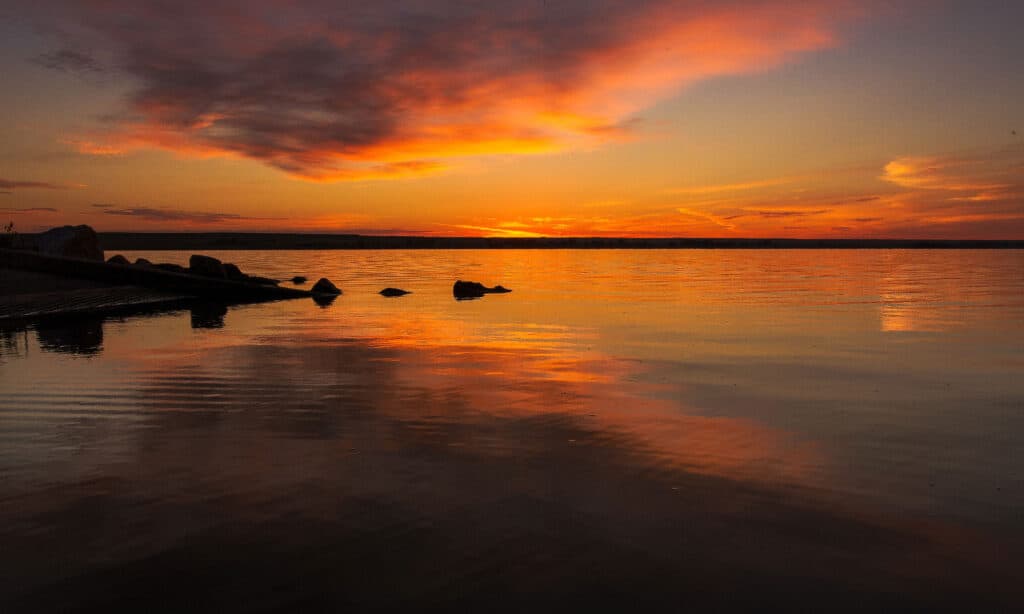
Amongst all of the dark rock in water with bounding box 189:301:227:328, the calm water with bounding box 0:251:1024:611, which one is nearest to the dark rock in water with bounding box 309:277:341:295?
the dark rock in water with bounding box 189:301:227:328

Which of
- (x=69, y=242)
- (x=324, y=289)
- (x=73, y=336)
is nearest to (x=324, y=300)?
(x=324, y=289)

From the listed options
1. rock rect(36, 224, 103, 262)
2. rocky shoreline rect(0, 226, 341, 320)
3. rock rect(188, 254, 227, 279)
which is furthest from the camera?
rock rect(188, 254, 227, 279)

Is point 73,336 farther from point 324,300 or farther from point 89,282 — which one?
point 324,300

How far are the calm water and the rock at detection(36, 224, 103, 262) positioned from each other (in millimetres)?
21294

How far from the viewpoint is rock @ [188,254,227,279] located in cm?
3809

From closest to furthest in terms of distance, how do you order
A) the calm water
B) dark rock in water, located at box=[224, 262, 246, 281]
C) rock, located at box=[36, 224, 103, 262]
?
the calm water
rock, located at box=[36, 224, 103, 262]
dark rock in water, located at box=[224, 262, 246, 281]

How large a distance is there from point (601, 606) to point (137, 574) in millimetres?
3699

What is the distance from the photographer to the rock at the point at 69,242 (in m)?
35.8

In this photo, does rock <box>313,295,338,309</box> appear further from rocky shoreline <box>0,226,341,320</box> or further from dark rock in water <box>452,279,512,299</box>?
dark rock in water <box>452,279,512,299</box>

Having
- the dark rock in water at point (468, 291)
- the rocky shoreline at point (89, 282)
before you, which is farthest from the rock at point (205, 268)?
the dark rock in water at point (468, 291)

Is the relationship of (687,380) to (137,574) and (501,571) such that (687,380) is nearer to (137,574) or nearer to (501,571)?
(501,571)

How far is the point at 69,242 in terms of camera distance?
36375 mm

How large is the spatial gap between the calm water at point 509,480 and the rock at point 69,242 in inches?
838

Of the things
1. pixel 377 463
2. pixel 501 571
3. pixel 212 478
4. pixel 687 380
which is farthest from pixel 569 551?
pixel 687 380
